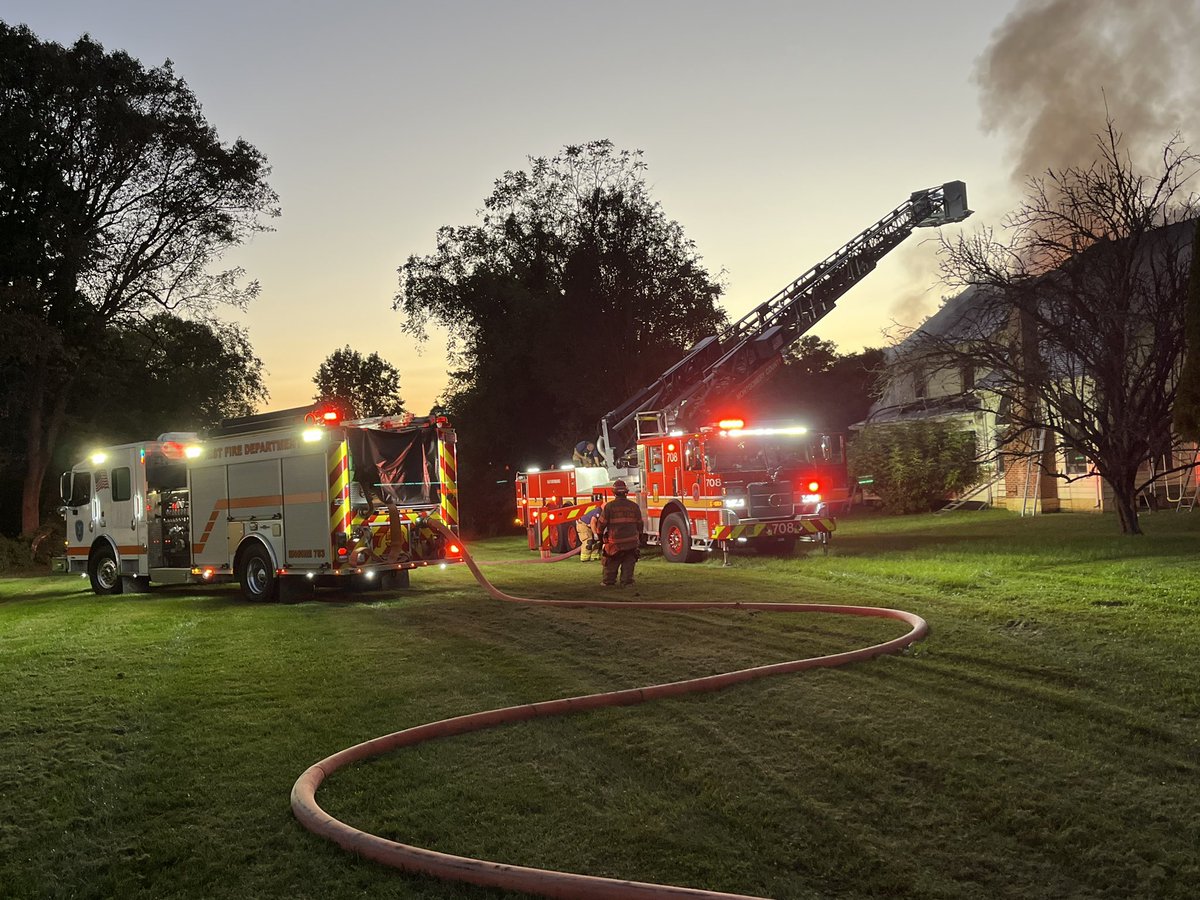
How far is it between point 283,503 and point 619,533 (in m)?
4.55

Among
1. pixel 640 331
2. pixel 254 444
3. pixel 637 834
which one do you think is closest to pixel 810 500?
pixel 254 444

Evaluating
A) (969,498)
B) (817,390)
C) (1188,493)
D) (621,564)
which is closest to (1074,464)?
(1188,493)

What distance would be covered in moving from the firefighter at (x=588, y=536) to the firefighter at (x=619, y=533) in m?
5.24

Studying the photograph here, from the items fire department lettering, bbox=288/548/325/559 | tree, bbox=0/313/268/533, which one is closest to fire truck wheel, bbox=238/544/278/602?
fire department lettering, bbox=288/548/325/559

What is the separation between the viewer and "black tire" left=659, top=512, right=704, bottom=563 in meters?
16.5

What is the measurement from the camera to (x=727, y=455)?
15.9m

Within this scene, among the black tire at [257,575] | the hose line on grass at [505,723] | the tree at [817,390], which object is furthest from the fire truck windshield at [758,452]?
the tree at [817,390]

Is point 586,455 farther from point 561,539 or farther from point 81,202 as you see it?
point 81,202

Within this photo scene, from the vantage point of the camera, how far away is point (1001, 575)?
1199cm

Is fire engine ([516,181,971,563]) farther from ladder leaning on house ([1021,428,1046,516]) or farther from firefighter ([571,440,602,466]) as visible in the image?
ladder leaning on house ([1021,428,1046,516])

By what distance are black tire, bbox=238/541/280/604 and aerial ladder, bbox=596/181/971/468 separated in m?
7.56

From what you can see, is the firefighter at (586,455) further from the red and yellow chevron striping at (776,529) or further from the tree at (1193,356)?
the tree at (1193,356)

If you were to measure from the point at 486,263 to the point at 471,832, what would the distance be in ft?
118

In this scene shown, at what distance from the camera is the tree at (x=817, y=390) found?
2055 inches
